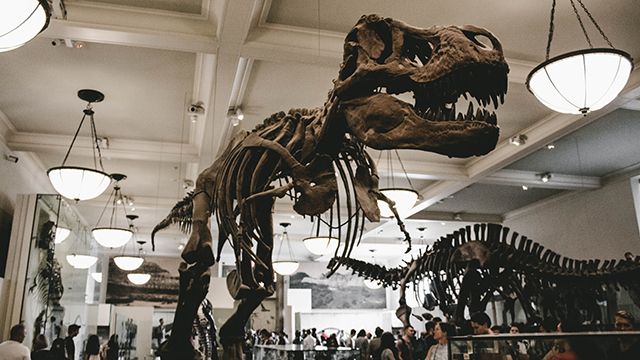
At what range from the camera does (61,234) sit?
30.2ft

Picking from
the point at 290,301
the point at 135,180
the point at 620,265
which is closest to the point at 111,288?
the point at 290,301

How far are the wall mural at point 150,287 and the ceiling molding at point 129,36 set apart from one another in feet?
51.1

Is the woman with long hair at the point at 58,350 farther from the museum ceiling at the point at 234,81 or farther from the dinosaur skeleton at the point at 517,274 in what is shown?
the dinosaur skeleton at the point at 517,274

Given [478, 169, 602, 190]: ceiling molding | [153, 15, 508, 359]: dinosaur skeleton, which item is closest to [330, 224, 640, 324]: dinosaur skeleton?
[478, 169, 602, 190]: ceiling molding

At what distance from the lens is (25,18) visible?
251 cm

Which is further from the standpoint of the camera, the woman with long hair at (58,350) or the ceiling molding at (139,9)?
the woman with long hair at (58,350)

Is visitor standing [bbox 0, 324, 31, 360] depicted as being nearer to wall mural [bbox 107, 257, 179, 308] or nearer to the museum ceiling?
the museum ceiling

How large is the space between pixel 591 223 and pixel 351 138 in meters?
9.72

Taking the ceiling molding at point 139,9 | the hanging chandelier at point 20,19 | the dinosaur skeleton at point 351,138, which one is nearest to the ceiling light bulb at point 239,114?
the ceiling molding at point 139,9

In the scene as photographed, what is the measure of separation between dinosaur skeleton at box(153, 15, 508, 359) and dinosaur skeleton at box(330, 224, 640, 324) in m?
2.84

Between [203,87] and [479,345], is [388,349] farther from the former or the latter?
[479,345]

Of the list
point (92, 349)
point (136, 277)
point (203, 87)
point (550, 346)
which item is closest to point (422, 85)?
point (550, 346)

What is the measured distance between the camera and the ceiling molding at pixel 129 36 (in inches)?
195

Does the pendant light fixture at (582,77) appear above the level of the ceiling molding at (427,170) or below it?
below
